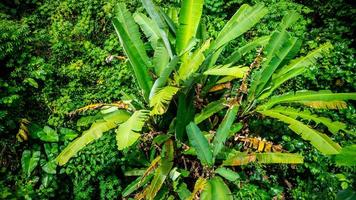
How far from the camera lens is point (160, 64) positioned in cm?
315

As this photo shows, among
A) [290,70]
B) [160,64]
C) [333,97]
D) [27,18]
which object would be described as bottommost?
[333,97]

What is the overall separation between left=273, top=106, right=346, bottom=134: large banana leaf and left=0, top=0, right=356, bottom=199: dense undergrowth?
421 mm

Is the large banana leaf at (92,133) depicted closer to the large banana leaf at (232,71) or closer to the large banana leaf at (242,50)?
the large banana leaf at (232,71)

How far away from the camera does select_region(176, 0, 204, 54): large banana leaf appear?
326 cm

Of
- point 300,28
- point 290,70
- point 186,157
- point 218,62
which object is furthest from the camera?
point 300,28

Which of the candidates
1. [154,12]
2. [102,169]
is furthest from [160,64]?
[102,169]

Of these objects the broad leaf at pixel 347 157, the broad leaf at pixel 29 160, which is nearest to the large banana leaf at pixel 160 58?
the broad leaf at pixel 29 160

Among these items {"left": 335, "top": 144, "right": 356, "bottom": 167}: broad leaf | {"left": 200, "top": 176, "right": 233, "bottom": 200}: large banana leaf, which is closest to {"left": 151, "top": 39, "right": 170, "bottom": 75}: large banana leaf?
{"left": 200, "top": 176, "right": 233, "bottom": 200}: large banana leaf

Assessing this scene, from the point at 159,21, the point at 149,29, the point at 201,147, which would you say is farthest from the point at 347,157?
the point at 149,29

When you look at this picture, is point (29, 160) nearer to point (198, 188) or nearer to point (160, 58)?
point (160, 58)

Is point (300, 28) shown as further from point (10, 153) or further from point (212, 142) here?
point (10, 153)

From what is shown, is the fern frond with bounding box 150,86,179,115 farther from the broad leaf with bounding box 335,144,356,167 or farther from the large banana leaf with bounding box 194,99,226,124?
the broad leaf with bounding box 335,144,356,167

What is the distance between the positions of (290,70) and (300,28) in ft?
4.74

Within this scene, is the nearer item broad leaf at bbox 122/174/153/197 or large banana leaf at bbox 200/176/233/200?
large banana leaf at bbox 200/176/233/200
